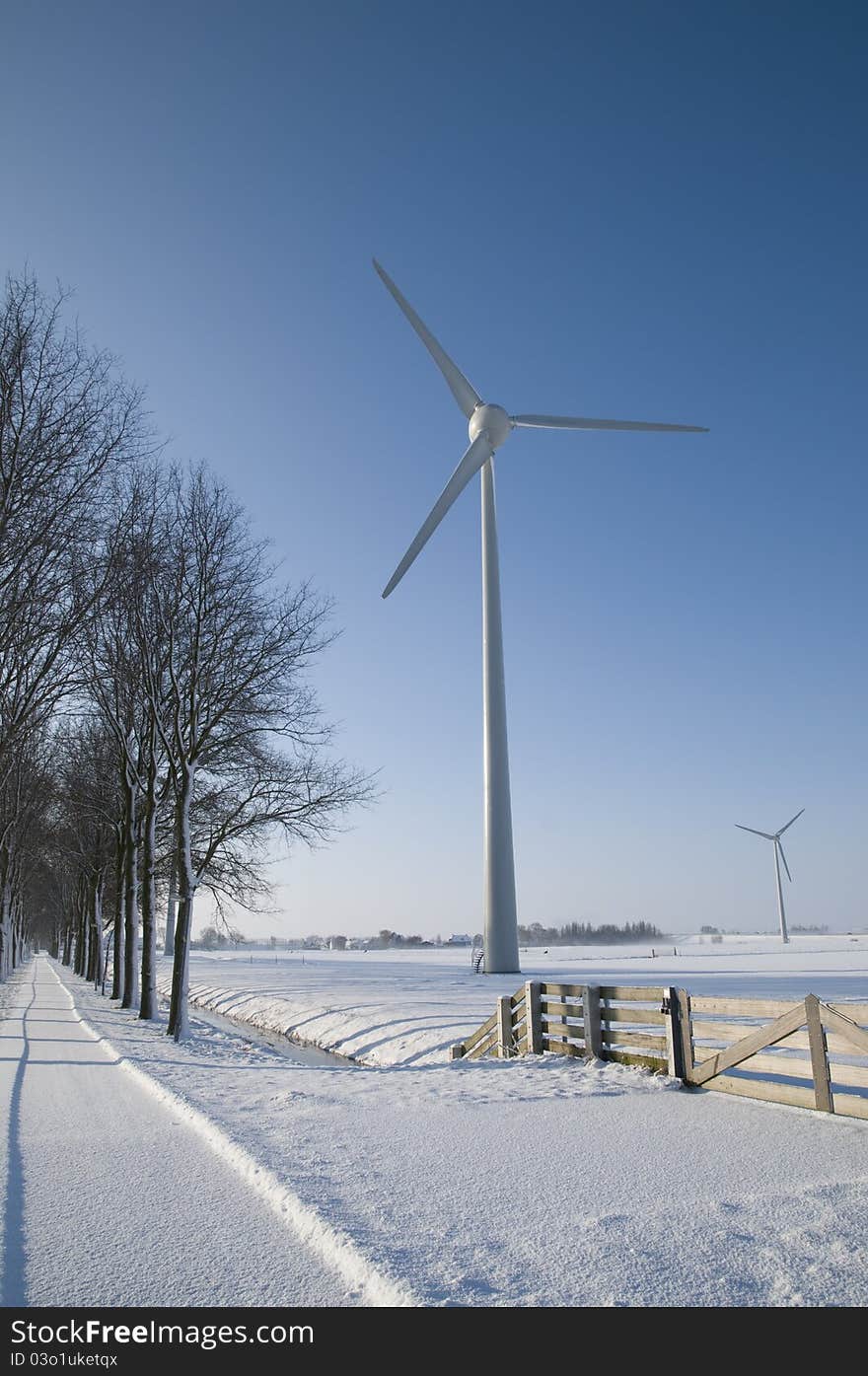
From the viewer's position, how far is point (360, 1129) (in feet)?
27.0

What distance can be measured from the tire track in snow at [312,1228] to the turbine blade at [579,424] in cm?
3171

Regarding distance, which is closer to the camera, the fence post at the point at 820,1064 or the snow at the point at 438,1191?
the snow at the point at 438,1191

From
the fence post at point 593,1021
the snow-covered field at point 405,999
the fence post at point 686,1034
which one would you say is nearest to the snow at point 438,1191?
the fence post at point 686,1034

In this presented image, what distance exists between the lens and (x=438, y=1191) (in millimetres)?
6102

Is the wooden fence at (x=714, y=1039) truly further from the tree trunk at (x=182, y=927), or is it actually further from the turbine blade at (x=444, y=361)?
the turbine blade at (x=444, y=361)

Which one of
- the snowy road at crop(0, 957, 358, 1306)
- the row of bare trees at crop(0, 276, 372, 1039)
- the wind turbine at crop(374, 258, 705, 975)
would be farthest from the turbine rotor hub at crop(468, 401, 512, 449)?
the snowy road at crop(0, 957, 358, 1306)

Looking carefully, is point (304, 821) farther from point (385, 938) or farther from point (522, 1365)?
point (385, 938)

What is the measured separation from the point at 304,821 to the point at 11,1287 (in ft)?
50.8

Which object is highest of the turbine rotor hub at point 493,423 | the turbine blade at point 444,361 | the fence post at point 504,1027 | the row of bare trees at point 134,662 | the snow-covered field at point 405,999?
the turbine blade at point 444,361

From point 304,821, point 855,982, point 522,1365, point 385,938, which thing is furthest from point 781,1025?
point 385,938

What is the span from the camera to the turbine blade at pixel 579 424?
116ft

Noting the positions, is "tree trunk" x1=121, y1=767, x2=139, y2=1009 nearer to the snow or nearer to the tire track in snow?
the snow

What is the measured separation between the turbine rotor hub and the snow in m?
28.1

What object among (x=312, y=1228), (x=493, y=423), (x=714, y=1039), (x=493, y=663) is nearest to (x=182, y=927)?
(x=714, y=1039)
